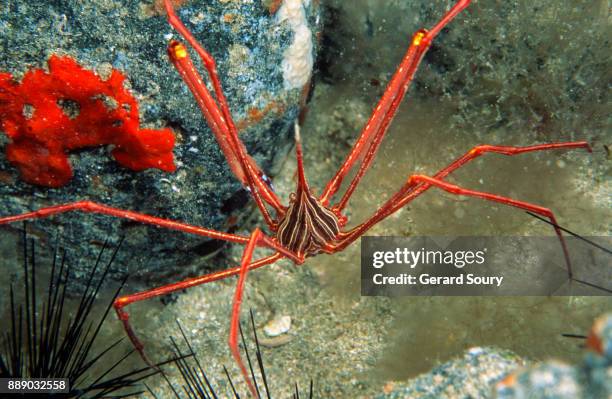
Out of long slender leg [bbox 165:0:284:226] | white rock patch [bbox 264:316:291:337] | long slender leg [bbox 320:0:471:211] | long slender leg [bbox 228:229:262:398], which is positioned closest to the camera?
long slender leg [bbox 228:229:262:398]

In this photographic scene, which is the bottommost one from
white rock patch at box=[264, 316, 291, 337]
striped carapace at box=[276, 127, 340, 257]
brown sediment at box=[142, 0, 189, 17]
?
white rock patch at box=[264, 316, 291, 337]

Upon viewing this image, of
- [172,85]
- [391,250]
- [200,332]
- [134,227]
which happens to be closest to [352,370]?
[391,250]

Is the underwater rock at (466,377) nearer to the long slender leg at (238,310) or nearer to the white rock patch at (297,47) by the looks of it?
the long slender leg at (238,310)

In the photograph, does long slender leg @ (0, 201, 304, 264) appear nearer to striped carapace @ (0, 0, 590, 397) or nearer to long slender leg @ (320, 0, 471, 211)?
striped carapace @ (0, 0, 590, 397)

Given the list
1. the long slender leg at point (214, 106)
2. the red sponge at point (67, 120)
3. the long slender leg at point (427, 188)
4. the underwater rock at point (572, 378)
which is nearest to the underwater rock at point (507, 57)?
the long slender leg at point (427, 188)

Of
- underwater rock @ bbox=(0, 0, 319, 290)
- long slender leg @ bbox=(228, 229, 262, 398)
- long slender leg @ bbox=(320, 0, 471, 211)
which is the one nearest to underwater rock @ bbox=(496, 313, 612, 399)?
long slender leg @ bbox=(228, 229, 262, 398)

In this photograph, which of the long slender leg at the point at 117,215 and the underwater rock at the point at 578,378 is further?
the long slender leg at the point at 117,215
